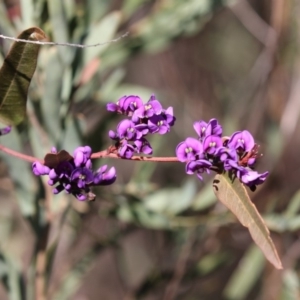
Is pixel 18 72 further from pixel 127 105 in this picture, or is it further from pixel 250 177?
pixel 250 177

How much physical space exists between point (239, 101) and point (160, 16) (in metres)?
0.57

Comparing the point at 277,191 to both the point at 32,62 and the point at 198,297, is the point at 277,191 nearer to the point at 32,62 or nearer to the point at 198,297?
the point at 198,297

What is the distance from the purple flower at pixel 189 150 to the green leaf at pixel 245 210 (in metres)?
0.04

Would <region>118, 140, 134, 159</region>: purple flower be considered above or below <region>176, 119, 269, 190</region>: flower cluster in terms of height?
above

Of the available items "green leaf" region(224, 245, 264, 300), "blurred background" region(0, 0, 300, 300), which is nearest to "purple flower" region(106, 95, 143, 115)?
"blurred background" region(0, 0, 300, 300)

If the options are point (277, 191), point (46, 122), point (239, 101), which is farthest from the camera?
point (239, 101)

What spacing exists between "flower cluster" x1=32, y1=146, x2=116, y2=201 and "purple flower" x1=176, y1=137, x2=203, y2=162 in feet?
0.27

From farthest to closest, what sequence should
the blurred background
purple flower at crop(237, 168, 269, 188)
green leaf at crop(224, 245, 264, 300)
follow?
1. green leaf at crop(224, 245, 264, 300)
2. the blurred background
3. purple flower at crop(237, 168, 269, 188)

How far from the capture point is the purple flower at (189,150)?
Answer: 621mm

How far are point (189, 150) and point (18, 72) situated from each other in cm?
21

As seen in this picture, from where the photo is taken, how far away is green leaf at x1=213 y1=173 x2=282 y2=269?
0.62m

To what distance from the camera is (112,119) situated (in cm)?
115

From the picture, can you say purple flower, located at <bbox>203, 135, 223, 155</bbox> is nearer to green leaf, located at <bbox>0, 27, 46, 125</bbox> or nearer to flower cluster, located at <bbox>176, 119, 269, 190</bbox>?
flower cluster, located at <bbox>176, 119, 269, 190</bbox>

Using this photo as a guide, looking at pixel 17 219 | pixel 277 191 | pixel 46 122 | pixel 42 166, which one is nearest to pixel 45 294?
pixel 46 122
